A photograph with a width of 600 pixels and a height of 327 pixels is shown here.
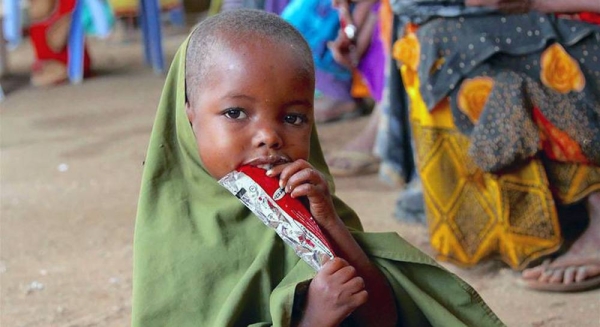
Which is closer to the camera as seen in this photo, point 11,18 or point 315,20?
point 315,20

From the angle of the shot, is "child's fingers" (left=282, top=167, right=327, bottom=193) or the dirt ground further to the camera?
the dirt ground

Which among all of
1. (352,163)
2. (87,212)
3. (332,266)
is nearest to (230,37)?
(332,266)

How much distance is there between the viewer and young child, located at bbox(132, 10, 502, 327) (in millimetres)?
1715

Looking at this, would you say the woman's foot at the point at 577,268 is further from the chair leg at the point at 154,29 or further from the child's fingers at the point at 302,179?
the chair leg at the point at 154,29

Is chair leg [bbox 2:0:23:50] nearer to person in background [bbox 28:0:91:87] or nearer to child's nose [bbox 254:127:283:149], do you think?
person in background [bbox 28:0:91:87]

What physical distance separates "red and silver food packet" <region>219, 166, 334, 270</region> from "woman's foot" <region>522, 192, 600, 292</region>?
1.50 m

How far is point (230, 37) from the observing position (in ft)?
5.87

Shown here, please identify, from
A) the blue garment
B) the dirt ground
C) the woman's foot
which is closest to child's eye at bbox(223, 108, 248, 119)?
the dirt ground

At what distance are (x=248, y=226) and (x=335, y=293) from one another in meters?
0.25

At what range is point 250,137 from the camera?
1739 millimetres

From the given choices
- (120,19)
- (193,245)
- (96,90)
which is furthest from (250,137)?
(120,19)

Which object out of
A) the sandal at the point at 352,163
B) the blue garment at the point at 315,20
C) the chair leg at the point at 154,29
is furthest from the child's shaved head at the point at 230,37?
the chair leg at the point at 154,29

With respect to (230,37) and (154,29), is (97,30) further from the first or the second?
(230,37)

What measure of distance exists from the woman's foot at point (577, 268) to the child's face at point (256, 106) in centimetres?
149
